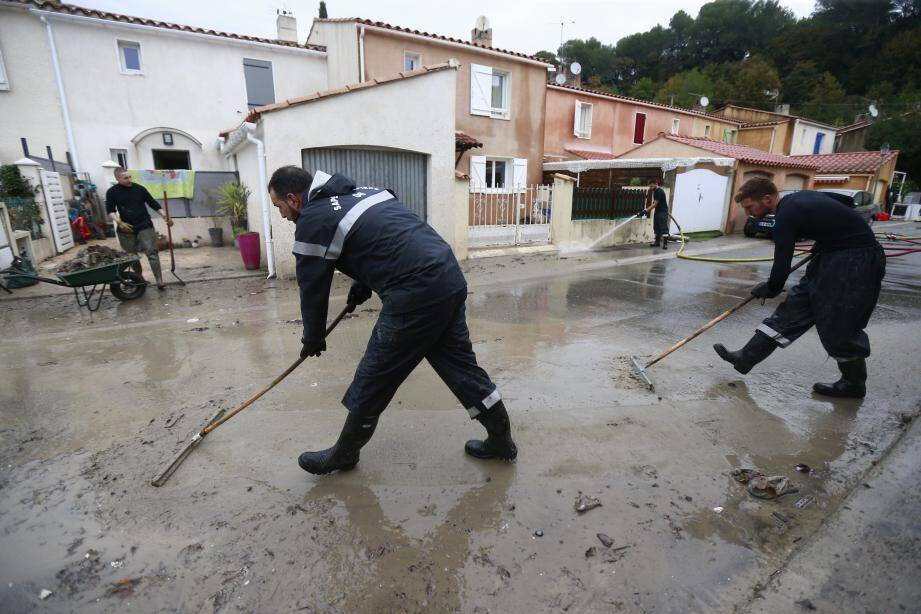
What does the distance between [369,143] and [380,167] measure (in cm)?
55

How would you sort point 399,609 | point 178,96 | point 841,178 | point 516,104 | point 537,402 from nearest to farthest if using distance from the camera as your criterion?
point 399,609, point 537,402, point 178,96, point 516,104, point 841,178

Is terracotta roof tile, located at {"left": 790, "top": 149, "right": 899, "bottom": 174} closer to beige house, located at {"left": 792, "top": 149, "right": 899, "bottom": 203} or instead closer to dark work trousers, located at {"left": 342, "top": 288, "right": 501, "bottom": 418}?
beige house, located at {"left": 792, "top": 149, "right": 899, "bottom": 203}

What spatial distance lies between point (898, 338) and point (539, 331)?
3.77 m

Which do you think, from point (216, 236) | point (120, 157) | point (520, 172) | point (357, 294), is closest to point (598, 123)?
point (520, 172)

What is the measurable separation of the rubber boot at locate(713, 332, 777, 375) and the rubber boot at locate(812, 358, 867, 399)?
456mm

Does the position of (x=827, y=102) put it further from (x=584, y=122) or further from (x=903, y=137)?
(x=584, y=122)

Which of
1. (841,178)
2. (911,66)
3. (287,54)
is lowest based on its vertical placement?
(841,178)

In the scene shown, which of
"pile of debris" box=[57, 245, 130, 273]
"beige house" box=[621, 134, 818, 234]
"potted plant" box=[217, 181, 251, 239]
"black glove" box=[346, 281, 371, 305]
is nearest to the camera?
"black glove" box=[346, 281, 371, 305]

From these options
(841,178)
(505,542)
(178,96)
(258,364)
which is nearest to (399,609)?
(505,542)

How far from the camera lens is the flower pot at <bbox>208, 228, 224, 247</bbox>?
11581 millimetres

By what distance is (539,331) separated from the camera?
5.39 m

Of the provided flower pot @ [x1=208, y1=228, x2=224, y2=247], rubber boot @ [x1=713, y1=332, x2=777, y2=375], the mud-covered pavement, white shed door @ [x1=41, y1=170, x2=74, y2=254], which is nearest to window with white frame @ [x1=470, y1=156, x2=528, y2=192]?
flower pot @ [x1=208, y1=228, x2=224, y2=247]

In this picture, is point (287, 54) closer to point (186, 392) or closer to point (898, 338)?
point (186, 392)

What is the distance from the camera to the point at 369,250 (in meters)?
2.36
